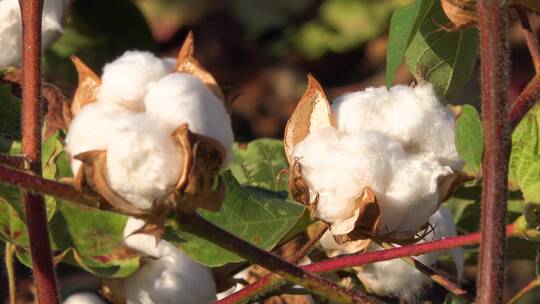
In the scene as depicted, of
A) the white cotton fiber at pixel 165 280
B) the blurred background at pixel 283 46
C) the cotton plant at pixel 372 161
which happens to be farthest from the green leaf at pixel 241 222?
the blurred background at pixel 283 46

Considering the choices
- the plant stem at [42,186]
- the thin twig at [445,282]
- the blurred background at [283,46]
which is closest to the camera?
the plant stem at [42,186]

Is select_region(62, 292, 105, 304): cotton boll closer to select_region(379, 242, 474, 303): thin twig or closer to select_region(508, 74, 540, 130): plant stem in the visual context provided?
select_region(379, 242, 474, 303): thin twig

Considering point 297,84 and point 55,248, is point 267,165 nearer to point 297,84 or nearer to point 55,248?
point 55,248

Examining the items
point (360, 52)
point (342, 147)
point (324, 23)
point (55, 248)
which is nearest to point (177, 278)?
point (55, 248)

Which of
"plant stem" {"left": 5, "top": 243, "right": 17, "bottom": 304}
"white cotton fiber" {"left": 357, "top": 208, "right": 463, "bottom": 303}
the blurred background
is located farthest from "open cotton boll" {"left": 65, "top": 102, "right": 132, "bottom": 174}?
the blurred background

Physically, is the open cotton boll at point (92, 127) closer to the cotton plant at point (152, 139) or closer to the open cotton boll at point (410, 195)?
the cotton plant at point (152, 139)

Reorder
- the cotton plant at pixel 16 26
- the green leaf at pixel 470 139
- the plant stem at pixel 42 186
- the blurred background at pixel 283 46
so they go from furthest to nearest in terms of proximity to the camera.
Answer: the blurred background at pixel 283 46
the cotton plant at pixel 16 26
the green leaf at pixel 470 139
the plant stem at pixel 42 186

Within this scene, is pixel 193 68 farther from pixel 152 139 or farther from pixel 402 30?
pixel 402 30
